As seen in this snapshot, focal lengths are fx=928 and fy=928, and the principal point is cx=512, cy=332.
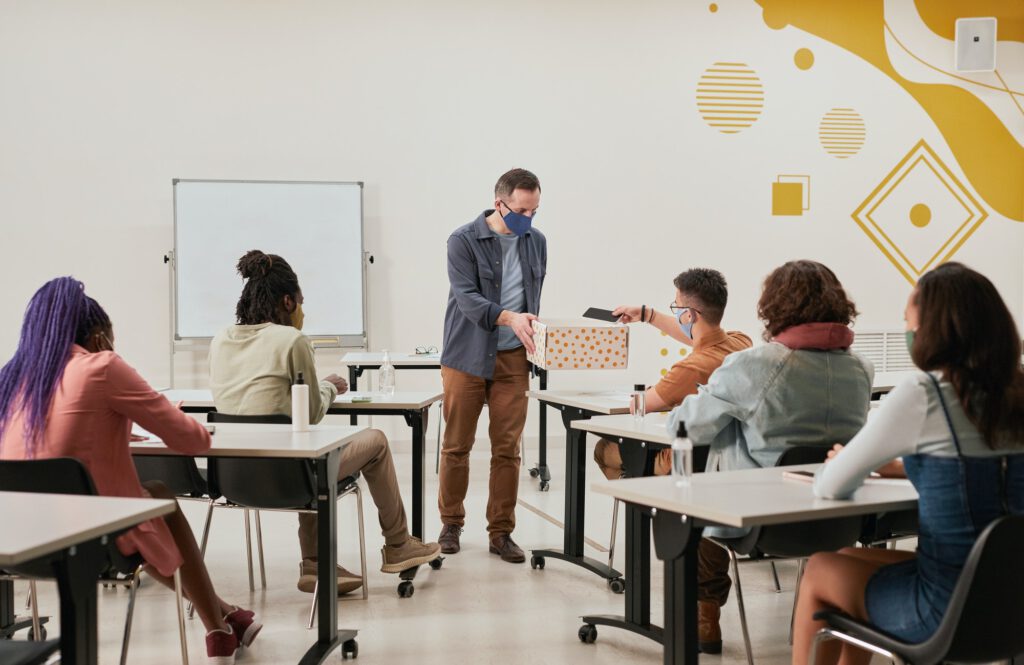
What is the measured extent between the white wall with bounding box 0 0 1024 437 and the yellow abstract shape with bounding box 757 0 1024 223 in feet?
0.32

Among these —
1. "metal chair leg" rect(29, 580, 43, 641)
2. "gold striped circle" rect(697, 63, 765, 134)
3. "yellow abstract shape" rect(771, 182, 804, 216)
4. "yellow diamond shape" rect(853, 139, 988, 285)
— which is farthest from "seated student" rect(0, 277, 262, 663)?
"yellow diamond shape" rect(853, 139, 988, 285)

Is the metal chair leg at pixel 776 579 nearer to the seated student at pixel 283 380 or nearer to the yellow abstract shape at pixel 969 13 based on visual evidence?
the seated student at pixel 283 380

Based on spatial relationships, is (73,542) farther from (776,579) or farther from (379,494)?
(776,579)

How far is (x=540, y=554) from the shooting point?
13.0 feet

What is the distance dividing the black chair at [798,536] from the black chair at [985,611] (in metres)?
0.72

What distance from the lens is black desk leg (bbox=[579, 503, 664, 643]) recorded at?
3.02 m

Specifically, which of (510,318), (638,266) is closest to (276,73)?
(638,266)

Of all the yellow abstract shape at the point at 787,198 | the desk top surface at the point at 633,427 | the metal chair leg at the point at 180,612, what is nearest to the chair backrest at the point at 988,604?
the desk top surface at the point at 633,427

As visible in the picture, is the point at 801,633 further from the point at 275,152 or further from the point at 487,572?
the point at 275,152

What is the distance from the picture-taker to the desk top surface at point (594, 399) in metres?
3.60

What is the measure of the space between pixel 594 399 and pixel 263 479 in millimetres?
1366

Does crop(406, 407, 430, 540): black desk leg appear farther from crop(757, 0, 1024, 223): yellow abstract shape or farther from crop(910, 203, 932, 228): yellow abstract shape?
crop(910, 203, 932, 228): yellow abstract shape

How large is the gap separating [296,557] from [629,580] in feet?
5.78

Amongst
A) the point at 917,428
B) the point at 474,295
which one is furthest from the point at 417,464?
the point at 917,428
